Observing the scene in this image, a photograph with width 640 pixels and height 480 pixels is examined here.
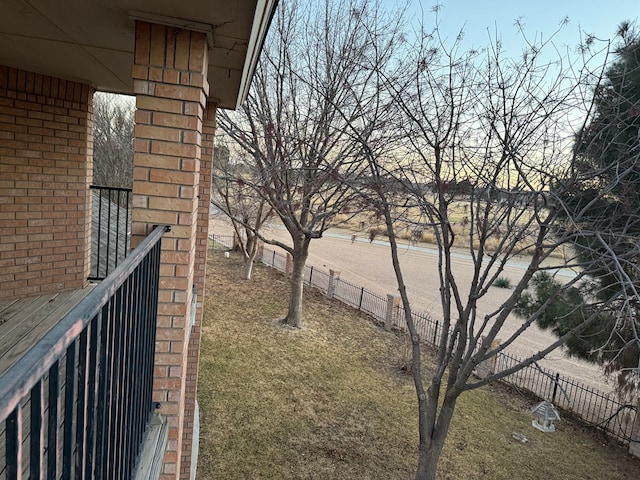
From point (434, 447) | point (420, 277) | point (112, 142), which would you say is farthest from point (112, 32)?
point (420, 277)

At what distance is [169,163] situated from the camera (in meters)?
2.24

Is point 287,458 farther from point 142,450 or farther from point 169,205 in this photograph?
point 169,205

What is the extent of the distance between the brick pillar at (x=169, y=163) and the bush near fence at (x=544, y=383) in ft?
14.0

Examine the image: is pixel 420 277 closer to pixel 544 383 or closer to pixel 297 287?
pixel 297 287

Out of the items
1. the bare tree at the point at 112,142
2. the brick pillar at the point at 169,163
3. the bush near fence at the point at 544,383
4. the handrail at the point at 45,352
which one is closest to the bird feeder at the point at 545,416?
the bush near fence at the point at 544,383

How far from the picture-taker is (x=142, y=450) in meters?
1.99

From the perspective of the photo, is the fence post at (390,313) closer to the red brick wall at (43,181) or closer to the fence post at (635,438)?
the fence post at (635,438)

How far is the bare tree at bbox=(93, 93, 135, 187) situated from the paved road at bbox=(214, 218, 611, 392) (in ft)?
25.3

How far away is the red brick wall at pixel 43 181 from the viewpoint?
3.80 metres

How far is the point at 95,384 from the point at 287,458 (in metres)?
5.81

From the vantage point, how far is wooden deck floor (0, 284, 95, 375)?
2.79 meters

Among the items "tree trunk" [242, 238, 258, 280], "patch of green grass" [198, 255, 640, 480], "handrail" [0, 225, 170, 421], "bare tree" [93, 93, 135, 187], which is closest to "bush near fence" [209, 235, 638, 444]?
"patch of green grass" [198, 255, 640, 480]

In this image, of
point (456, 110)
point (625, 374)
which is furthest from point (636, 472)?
point (456, 110)

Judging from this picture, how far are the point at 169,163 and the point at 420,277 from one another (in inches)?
790
